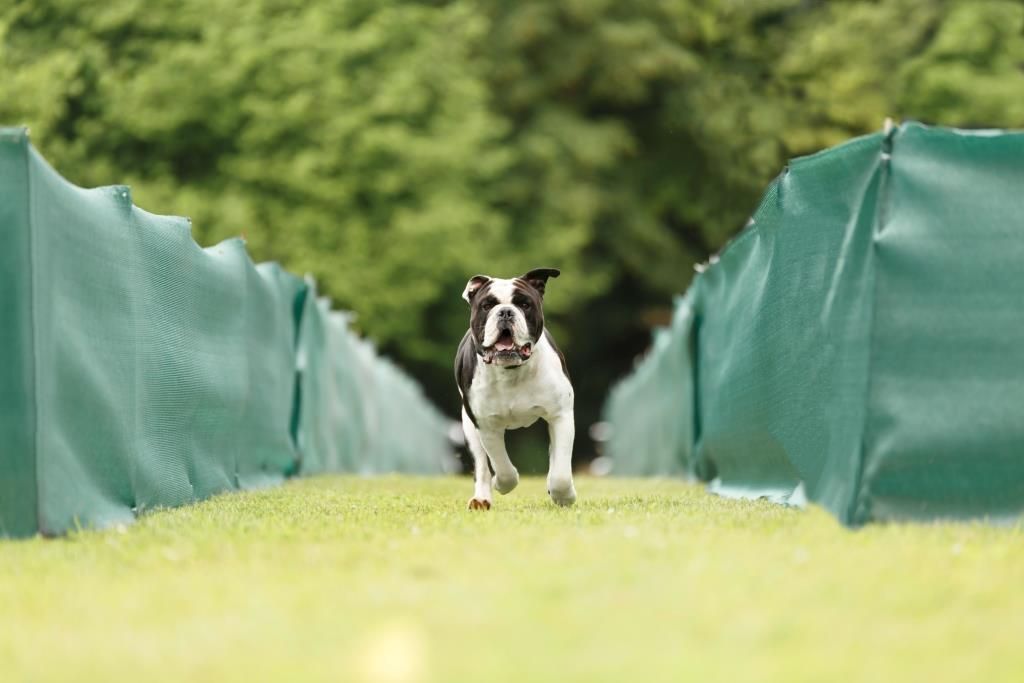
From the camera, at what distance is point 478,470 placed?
32.2 feet

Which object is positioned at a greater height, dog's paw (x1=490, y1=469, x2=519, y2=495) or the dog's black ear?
the dog's black ear

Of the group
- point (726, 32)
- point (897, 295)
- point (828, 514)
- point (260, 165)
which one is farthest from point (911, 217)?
point (726, 32)

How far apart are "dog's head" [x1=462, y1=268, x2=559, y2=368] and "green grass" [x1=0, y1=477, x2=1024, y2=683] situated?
1597 millimetres

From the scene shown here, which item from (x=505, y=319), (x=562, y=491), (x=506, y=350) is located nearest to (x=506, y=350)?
(x=506, y=350)

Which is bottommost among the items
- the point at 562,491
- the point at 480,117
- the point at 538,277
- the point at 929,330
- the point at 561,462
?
the point at 562,491

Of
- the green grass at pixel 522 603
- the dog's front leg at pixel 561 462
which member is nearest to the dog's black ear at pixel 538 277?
the dog's front leg at pixel 561 462

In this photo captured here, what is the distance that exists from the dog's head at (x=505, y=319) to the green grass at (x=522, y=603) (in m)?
1.60

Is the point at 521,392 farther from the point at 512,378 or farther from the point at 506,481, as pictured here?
the point at 506,481

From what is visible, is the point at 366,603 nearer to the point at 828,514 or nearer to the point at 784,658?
the point at 784,658

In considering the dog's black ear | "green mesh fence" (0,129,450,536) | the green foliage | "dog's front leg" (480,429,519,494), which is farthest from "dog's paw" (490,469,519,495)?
the green foliage

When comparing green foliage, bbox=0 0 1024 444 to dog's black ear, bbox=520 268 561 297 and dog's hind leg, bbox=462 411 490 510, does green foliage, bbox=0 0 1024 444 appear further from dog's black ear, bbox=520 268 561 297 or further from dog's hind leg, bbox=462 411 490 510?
dog's black ear, bbox=520 268 561 297

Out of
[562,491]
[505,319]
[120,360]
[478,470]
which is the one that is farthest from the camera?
[478,470]

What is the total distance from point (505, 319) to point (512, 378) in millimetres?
536

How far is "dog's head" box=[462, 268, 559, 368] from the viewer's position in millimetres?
9125
